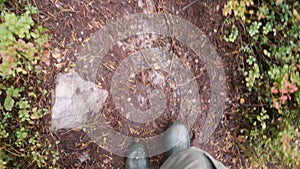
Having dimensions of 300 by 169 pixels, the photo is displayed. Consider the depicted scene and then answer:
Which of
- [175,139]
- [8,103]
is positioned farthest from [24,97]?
[175,139]

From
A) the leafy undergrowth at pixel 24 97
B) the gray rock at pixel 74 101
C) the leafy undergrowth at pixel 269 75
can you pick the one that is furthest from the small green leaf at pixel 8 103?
the leafy undergrowth at pixel 269 75

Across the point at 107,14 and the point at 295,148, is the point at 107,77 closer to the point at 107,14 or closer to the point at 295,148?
the point at 107,14

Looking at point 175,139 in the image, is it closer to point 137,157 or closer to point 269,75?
point 137,157

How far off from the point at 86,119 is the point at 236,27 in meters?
1.18

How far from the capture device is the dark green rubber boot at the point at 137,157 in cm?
225

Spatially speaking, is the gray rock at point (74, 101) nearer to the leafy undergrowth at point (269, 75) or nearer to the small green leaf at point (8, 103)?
the small green leaf at point (8, 103)

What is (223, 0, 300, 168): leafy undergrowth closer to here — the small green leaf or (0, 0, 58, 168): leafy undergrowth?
(0, 0, 58, 168): leafy undergrowth

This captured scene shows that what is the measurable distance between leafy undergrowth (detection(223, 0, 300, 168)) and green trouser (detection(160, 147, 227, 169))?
1.79ft

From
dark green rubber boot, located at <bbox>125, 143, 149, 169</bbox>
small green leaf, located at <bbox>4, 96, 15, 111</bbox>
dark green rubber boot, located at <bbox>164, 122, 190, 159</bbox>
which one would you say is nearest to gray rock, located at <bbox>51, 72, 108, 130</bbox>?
small green leaf, located at <bbox>4, 96, 15, 111</bbox>

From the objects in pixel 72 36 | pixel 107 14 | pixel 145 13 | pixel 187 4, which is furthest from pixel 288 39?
pixel 72 36

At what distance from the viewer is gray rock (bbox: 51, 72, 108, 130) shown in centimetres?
213

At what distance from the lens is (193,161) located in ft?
6.15

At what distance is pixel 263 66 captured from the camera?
2238 mm

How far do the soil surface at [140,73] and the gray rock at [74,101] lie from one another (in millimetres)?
46
